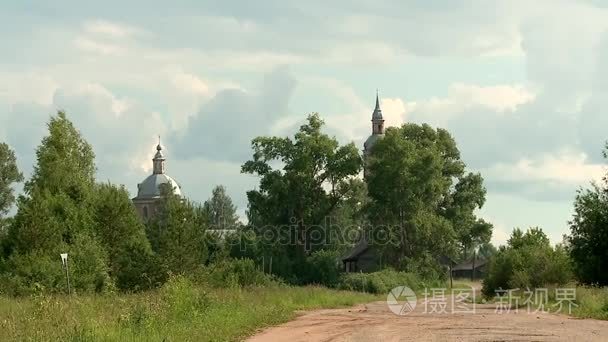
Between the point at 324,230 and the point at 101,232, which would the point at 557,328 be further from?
the point at 324,230

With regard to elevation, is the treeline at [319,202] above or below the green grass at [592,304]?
above

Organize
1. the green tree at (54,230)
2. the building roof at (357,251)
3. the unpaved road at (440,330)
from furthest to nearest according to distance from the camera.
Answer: the building roof at (357,251) → the green tree at (54,230) → the unpaved road at (440,330)

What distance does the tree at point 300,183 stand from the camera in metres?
77.6

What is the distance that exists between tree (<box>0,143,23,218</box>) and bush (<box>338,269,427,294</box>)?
95.9 ft

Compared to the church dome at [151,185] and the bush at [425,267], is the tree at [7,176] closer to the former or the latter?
the bush at [425,267]

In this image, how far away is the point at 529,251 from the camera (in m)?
53.3

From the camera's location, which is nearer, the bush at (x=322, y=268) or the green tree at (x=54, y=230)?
the green tree at (x=54, y=230)

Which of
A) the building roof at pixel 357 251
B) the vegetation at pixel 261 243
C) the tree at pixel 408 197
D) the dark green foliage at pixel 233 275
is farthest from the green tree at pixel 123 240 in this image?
the building roof at pixel 357 251

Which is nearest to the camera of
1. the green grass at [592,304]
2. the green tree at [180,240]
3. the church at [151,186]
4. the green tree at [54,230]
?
the green grass at [592,304]

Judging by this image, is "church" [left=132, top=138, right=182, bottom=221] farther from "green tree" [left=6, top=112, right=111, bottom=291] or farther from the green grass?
the green grass

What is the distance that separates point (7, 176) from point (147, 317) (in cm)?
6130

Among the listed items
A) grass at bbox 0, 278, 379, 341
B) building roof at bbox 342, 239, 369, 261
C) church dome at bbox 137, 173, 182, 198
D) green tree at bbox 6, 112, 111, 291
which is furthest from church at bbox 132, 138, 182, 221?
grass at bbox 0, 278, 379, 341

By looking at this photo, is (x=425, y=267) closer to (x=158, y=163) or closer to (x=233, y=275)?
(x=233, y=275)

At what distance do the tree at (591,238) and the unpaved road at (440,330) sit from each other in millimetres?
14344
